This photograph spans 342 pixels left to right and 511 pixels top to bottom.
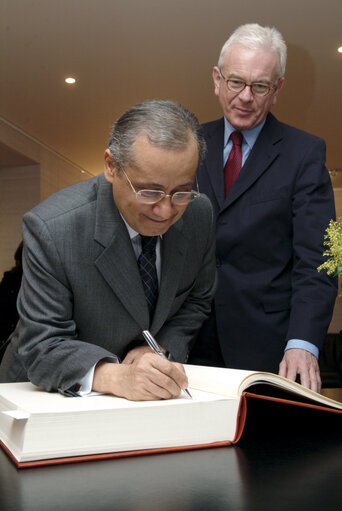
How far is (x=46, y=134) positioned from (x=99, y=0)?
3.67 metres

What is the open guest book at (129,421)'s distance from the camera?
0.81 metres

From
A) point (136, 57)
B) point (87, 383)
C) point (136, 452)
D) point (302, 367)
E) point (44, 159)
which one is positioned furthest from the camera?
point (44, 159)

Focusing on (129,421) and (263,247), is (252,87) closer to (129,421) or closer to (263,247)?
(263,247)

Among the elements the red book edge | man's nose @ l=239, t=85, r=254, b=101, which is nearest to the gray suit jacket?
the red book edge

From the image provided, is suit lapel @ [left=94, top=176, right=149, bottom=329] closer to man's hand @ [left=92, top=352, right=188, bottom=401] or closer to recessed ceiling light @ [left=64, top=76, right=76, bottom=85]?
man's hand @ [left=92, top=352, right=188, bottom=401]

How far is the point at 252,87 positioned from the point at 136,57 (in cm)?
456

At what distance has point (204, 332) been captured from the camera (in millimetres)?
1987

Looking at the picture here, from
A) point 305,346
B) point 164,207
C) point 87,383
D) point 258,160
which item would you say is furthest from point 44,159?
point 87,383

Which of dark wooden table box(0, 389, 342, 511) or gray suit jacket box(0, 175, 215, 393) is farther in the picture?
gray suit jacket box(0, 175, 215, 393)

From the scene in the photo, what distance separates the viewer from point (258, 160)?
2.00m

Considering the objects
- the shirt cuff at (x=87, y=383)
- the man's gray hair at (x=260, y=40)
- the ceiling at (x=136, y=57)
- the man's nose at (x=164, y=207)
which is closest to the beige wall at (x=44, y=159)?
the ceiling at (x=136, y=57)

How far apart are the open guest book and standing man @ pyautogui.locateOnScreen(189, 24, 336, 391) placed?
87cm

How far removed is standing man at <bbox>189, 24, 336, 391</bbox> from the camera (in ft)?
6.22

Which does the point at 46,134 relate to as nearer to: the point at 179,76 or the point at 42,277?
the point at 179,76
